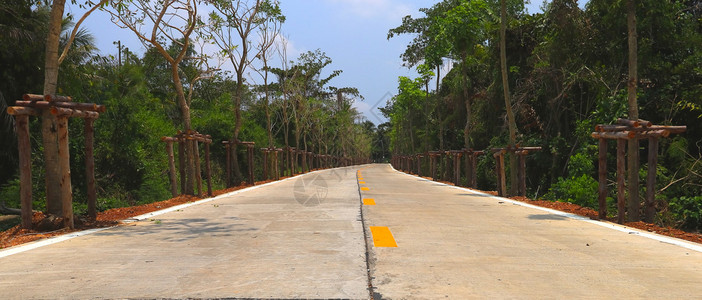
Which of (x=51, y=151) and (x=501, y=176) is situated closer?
(x=51, y=151)

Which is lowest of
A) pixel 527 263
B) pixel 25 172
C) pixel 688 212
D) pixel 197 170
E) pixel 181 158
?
pixel 688 212

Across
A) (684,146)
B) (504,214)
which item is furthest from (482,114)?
(504,214)

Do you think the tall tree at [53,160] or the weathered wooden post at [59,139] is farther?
the tall tree at [53,160]

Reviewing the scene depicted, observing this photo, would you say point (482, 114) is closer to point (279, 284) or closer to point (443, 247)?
point (443, 247)

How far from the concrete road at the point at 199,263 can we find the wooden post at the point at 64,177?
2.37 feet

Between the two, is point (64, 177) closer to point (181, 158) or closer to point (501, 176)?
point (181, 158)

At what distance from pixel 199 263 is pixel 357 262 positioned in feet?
4.67

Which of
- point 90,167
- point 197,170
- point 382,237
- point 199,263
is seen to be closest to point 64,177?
point 90,167

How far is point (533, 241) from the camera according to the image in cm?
600

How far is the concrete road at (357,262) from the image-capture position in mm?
3598

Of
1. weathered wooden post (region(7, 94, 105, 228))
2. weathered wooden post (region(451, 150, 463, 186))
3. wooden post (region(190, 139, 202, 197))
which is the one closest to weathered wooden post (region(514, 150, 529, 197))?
weathered wooden post (region(451, 150, 463, 186))

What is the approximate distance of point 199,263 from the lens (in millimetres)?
4590

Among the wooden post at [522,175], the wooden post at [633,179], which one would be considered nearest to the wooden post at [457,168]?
the wooden post at [522,175]

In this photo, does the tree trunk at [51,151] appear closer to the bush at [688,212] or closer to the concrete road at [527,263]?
the concrete road at [527,263]
